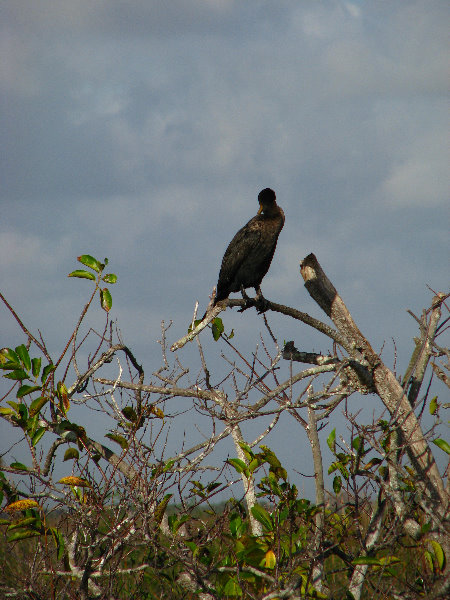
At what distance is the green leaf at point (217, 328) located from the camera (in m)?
5.77

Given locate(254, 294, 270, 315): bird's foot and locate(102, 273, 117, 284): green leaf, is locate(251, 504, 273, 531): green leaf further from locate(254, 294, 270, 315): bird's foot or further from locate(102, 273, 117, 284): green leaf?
locate(254, 294, 270, 315): bird's foot

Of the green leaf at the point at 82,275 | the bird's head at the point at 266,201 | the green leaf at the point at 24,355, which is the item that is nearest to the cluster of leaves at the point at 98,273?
the green leaf at the point at 82,275

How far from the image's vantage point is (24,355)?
157 inches

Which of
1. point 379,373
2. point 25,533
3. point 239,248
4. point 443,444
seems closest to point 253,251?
point 239,248

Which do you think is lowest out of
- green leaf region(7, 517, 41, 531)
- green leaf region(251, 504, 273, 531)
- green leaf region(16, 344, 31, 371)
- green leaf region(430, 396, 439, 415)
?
green leaf region(251, 504, 273, 531)

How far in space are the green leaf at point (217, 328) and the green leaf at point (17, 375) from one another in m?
2.20

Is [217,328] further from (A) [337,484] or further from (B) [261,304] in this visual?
(A) [337,484]

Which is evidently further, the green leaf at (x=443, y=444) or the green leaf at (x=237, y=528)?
the green leaf at (x=443, y=444)

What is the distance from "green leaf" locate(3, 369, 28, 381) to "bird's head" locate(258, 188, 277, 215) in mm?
4625

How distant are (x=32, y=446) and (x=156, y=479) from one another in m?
0.91

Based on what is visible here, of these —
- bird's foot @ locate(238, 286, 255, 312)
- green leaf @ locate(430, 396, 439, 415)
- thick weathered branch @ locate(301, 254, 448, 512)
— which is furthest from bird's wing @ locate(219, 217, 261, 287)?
green leaf @ locate(430, 396, 439, 415)

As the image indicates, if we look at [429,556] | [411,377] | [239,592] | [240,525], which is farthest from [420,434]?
[239,592]

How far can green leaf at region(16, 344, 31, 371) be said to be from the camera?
3986 millimetres

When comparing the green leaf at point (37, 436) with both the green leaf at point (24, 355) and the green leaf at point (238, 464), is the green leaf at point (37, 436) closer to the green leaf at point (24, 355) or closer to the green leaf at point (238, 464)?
the green leaf at point (24, 355)
